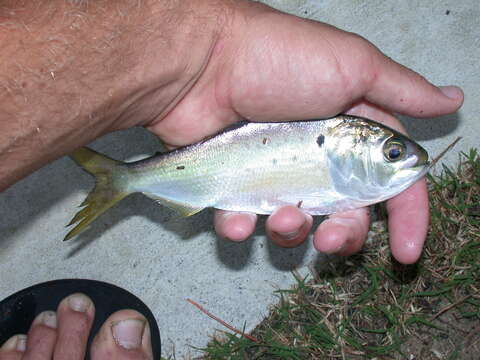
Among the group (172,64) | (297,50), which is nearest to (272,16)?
(297,50)

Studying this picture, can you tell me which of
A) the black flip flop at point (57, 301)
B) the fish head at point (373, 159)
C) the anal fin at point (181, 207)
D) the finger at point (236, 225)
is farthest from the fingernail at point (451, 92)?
the black flip flop at point (57, 301)

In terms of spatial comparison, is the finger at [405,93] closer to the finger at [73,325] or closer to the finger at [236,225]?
the finger at [236,225]

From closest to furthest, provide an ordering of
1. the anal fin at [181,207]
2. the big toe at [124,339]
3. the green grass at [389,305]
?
the anal fin at [181,207] → the green grass at [389,305] → the big toe at [124,339]

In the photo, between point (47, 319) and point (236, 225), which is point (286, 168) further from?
point (47, 319)

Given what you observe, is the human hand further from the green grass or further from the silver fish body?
the green grass

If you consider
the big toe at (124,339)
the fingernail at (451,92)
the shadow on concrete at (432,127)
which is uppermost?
the fingernail at (451,92)

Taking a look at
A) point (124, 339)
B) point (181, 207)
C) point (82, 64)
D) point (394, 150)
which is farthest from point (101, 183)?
point (394, 150)
